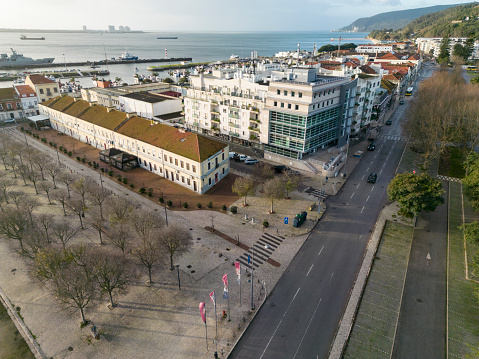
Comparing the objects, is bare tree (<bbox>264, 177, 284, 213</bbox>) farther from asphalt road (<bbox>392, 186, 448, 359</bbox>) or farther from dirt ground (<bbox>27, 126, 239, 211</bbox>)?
asphalt road (<bbox>392, 186, 448, 359</bbox>)

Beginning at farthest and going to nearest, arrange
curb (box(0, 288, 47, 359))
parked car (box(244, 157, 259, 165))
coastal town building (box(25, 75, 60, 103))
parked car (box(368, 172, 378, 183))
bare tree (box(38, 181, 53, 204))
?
1. coastal town building (box(25, 75, 60, 103))
2. parked car (box(244, 157, 259, 165))
3. parked car (box(368, 172, 378, 183))
4. bare tree (box(38, 181, 53, 204))
5. curb (box(0, 288, 47, 359))

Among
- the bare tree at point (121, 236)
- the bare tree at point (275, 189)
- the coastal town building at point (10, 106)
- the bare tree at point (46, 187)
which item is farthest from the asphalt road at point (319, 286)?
the coastal town building at point (10, 106)

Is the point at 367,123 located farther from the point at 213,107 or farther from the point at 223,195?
the point at 223,195

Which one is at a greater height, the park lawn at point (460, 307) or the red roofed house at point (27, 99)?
the red roofed house at point (27, 99)

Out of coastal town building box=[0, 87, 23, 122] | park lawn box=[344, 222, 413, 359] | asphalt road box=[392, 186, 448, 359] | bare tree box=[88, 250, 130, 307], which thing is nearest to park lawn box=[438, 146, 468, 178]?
asphalt road box=[392, 186, 448, 359]

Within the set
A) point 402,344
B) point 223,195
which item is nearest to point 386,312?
point 402,344

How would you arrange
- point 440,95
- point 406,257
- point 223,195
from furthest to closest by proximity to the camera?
point 440,95, point 223,195, point 406,257

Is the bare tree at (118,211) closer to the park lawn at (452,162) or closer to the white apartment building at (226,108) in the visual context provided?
the white apartment building at (226,108)
